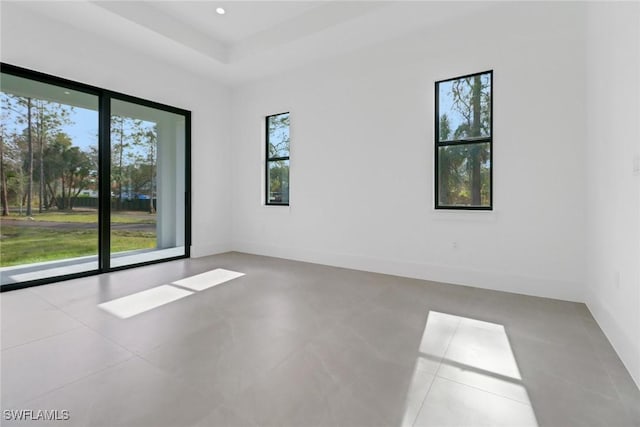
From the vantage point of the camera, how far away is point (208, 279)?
368cm

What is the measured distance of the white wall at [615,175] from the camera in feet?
5.78

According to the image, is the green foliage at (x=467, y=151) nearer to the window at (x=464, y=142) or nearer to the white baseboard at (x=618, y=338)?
the window at (x=464, y=142)

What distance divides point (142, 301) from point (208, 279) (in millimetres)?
886

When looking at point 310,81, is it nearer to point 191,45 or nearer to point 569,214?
point 191,45

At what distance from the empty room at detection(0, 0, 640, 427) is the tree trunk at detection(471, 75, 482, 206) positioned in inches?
0.8

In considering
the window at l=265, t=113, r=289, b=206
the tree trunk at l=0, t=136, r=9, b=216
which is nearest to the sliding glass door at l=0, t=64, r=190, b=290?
the tree trunk at l=0, t=136, r=9, b=216

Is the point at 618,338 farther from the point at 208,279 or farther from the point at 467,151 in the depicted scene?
the point at 208,279

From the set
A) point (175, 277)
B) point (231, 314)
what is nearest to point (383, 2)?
point (231, 314)

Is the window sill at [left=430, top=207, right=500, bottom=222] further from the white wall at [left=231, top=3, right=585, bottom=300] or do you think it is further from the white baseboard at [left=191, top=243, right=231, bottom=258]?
the white baseboard at [left=191, top=243, right=231, bottom=258]

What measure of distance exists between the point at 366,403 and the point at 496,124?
3.14 meters

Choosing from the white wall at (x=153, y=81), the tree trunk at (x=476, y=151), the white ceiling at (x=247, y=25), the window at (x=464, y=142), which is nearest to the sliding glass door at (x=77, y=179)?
the white wall at (x=153, y=81)

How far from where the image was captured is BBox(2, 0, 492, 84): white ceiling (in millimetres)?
3287

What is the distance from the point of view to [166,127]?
4828 mm

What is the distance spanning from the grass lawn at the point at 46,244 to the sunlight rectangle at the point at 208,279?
4.45ft
